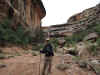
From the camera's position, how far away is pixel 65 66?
4.47 metres

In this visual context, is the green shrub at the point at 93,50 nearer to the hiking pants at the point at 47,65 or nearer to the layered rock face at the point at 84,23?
the hiking pants at the point at 47,65

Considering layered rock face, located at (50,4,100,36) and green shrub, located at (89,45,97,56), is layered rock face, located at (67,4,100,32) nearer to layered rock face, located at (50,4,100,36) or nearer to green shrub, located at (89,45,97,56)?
layered rock face, located at (50,4,100,36)

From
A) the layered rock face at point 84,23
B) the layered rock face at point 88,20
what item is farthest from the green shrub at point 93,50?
the layered rock face at point 88,20

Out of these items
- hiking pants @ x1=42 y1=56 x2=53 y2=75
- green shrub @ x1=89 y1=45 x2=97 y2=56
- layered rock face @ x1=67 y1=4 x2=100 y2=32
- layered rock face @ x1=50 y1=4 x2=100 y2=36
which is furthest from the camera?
layered rock face @ x1=50 y1=4 x2=100 y2=36

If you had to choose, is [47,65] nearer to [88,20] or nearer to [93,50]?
[93,50]

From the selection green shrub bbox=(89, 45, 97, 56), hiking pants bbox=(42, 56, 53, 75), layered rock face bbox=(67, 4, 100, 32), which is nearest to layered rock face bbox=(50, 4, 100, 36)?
layered rock face bbox=(67, 4, 100, 32)

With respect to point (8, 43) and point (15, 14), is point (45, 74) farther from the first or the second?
point (15, 14)

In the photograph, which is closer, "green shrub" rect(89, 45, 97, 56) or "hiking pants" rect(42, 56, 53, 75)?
"hiking pants" rect(42, 56, 53, 75)

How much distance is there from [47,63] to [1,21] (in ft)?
22.8

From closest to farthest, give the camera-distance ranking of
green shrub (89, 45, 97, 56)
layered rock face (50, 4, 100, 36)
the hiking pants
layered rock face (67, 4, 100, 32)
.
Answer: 1. the hiking pants
2. green shrub (89, 45, 97, 56)
3. layered rock face (67, 4, 100, 32)
4. layered rock face (50, 4, 100, 36)

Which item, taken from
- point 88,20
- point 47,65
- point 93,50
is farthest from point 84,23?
point 47,65

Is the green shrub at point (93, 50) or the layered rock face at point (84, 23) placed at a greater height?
the layered rock face at point (84, 23)

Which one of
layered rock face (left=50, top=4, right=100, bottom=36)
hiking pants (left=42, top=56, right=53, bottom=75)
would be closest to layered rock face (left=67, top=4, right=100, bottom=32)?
layered rock face (left=50, top=4, right=100, bottom=36)

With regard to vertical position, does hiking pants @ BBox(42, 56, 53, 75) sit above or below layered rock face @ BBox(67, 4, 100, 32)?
below
